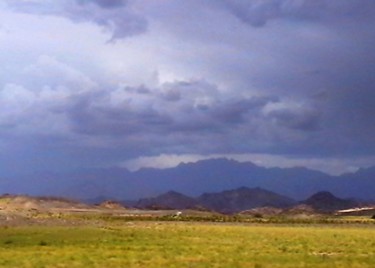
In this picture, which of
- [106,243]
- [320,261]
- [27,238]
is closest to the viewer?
[320,261]

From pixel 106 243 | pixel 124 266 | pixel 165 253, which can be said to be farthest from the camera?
pixel 106 243

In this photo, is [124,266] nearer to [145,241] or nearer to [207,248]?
[207,248]

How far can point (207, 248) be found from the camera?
5603cm

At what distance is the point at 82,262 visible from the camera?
144 ft

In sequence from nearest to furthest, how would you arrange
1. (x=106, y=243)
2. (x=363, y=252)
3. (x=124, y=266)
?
(x=124, y=266), (x=363, y=252), (x=106, y=243)

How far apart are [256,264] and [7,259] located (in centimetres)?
1614

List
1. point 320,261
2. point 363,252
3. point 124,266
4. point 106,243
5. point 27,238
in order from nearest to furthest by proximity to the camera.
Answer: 1. point 124,266
2. point 320,261
3. point 363,252
4. point 106,243
5. point 27,238

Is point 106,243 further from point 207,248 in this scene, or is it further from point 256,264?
point 256,264

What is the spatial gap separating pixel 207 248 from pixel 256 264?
13.5 m

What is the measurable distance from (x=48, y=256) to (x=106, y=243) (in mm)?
13821

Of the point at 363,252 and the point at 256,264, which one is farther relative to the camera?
the point at 363,252

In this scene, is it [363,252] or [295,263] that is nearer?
[295,263]

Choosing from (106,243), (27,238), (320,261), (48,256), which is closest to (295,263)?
(320,261)

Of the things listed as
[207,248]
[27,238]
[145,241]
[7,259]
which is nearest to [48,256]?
[7,259]
